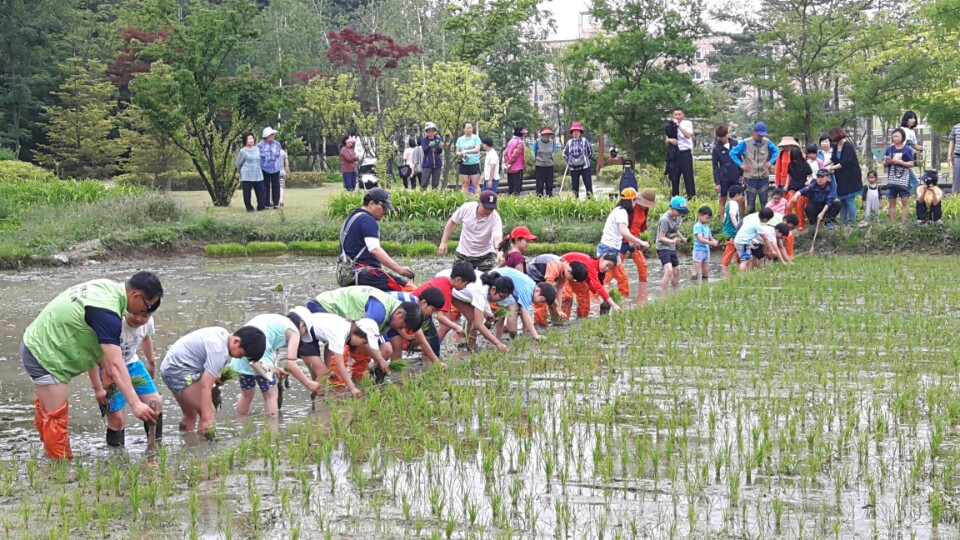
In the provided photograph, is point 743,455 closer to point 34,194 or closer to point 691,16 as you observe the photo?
point 34,194

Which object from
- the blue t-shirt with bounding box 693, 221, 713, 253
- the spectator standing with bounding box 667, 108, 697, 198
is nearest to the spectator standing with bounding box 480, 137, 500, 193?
the spectator standing with bounding box 667, 108, 697, 198

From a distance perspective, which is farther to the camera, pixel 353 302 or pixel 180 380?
pixel 353 302

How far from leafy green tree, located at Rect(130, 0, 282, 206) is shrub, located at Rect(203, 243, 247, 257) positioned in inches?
195

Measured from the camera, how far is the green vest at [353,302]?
29.5 feet

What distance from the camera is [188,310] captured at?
12586 millimetres

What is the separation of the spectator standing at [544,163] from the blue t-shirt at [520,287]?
11.1 meters

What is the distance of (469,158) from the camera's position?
21781 mm

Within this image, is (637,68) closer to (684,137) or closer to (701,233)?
(684,137)

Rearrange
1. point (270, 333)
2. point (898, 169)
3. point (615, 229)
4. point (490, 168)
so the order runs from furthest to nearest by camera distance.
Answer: point (490, 168)
point (898, 169)
point (615, 229)
point (270, 333)

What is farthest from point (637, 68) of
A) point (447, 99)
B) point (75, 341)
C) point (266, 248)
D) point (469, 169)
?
point (75, 341)

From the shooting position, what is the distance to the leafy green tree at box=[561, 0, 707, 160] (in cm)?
2702

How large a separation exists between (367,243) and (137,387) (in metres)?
3.25

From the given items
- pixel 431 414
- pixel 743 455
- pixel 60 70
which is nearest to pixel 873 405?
pixel 743 455

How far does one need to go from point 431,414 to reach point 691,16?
22005mm
